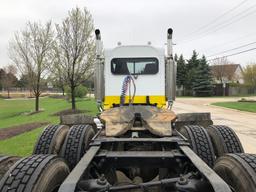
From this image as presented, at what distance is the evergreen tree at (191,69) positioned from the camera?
72375mm

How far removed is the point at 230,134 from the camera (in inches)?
219

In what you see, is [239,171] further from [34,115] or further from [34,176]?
[34,115]

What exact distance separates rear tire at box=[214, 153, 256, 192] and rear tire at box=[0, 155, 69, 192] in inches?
61.4

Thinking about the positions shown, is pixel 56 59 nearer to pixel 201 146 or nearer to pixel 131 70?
pixel 131 70

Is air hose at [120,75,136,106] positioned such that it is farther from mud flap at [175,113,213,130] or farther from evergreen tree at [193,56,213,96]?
evergreen tree at [193,56,213,96]

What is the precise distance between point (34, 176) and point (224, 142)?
318 centimetres

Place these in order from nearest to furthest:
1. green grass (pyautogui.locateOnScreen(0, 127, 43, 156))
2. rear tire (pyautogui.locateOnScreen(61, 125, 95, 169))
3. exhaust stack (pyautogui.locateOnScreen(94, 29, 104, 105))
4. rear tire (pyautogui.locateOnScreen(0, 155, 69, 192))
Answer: rear tire (pyautogui.locateOnScreen(0, 155, 69, 192)) → rear tire (pyautogui.locateOnScreen(61, 125, 95, 169)) → exhaust stack (pyautogui.locateOnScreen(94, 29, 104, 105)) → green grass (pyautogui.locateOnScreen(0, 127, 43, 156))

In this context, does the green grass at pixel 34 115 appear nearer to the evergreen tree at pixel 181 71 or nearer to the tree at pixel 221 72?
the evergreen tree at pixel 181 71

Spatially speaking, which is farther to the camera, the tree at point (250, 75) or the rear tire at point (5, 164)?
the tree at point (250, 75)

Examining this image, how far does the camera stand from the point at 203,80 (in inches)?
2699

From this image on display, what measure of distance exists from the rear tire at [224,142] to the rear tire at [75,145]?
1.94 m

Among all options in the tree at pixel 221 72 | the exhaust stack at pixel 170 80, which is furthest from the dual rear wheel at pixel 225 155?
the tree at pixel 221 72

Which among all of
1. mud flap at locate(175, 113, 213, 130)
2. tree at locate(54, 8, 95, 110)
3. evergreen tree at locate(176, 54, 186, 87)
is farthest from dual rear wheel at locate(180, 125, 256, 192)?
evergreen tree at locate(176, 54, 186, 87)

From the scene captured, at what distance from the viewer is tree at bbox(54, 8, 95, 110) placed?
1031 inches
